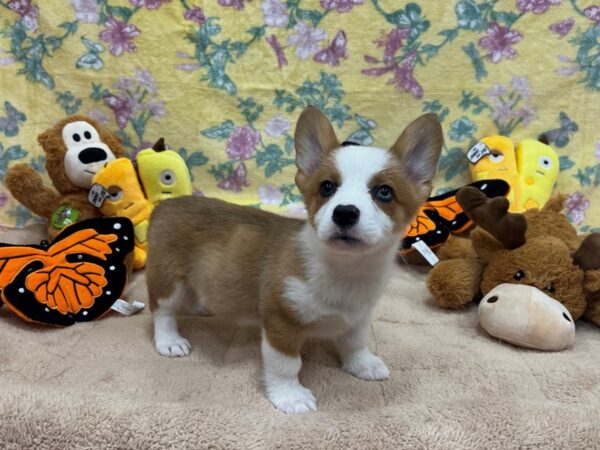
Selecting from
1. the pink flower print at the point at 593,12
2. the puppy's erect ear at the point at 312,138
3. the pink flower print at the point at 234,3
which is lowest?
the puppy's erect ear at the point at 312,138

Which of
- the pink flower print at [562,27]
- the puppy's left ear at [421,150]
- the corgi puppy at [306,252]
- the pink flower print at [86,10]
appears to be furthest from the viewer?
the pink flower print at [562,27]

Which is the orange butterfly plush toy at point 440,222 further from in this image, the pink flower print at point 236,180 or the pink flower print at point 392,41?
the pink flower print at point 236,180

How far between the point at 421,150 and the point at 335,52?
5.08 feet

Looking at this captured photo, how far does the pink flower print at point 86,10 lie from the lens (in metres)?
2.73

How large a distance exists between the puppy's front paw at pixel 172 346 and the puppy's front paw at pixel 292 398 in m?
0.42

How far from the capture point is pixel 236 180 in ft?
10.1

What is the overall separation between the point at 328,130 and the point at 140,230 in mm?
1363

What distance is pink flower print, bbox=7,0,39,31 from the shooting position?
105 inches

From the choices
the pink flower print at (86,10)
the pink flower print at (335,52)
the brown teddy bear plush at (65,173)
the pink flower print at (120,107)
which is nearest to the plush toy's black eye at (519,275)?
the pink flower print at (335,52)

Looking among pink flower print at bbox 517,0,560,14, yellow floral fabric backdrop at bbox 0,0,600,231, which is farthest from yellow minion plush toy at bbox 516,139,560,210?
pink flower print at bbox 517,0,560,14

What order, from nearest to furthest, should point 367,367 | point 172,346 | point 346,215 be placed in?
point 346,215 → point 367,367 → point 172,346

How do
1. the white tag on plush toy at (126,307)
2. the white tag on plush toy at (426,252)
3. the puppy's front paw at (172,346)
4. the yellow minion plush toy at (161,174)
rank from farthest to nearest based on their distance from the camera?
the yellow minion plush toy at (161,174), the white tag on plush toy at (426,252), the white tag on plush toy at (126,307), the puppy's front paw at (172,346)

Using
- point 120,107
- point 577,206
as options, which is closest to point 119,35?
point 120,107

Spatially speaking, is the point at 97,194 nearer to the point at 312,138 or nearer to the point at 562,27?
the point at 312,138
